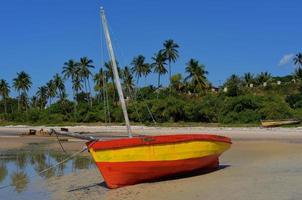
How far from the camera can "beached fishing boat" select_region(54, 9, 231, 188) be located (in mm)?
15148

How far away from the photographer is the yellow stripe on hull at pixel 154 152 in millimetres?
15156

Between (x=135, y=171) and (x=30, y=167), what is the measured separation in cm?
949

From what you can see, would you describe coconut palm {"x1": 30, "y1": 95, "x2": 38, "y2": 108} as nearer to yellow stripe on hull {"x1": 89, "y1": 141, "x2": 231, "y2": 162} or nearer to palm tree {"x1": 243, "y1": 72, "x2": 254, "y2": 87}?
palm tree {"x1": 243, "y1": 72, "x2": 254, "y2": 87}

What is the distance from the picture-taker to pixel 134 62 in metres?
100

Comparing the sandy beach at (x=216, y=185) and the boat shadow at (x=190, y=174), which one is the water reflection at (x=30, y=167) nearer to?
the sandy beach at (x=216, y=185)

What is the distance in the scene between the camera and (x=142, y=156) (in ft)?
50.2

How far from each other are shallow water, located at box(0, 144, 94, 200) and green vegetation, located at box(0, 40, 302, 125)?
70.6 feet

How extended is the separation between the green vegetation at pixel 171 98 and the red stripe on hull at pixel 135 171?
3347cm

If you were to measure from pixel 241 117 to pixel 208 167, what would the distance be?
46.0 m

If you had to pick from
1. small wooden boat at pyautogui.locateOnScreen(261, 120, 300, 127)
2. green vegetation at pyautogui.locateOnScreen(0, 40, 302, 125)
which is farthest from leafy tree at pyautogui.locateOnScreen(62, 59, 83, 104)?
small wooden boat at pyautogui.locateOnScreen(261, 120, 300, 127)

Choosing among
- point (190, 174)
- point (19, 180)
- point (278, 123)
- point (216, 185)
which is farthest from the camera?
point (278, 123)

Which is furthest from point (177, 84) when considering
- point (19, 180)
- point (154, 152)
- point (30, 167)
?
point (154, 152)

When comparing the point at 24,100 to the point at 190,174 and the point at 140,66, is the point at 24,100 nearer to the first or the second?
the point at 140,66

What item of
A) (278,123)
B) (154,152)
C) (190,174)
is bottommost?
(190,174)
